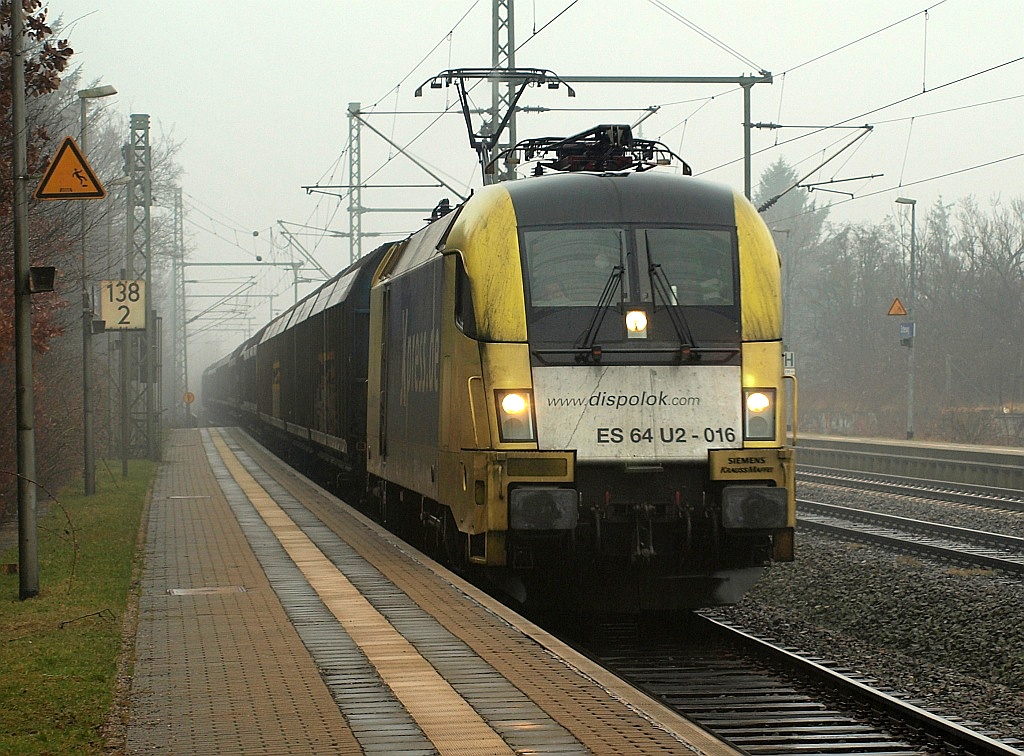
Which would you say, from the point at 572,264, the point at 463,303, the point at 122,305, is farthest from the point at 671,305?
the point at 122,305

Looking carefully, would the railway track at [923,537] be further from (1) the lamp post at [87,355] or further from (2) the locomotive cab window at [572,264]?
(1) the lamp post at [87,355]

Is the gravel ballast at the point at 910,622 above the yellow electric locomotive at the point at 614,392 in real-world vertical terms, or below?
below

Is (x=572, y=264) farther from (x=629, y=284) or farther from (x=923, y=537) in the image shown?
(x=923, y=537)

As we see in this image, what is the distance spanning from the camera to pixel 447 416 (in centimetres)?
1123

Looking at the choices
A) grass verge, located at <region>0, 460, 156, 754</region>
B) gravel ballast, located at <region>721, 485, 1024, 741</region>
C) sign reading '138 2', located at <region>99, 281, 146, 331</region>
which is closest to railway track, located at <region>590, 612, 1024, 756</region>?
gravel ballast, located at <region>721, 485, 1024, 741</region>

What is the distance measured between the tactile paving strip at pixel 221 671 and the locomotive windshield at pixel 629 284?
291 cm

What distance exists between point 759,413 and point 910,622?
90.2 inches

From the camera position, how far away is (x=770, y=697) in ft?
28.0

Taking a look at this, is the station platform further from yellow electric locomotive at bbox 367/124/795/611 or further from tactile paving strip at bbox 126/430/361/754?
yellow electric locomotive at bbox 367/124/795/611

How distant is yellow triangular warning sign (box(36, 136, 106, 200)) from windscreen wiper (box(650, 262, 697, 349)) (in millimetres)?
4740

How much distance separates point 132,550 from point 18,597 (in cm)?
293

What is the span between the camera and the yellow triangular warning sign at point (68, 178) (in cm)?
1205

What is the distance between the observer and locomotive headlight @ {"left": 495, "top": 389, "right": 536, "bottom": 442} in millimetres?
10188

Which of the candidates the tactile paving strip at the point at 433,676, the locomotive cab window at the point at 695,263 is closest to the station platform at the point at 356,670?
the tactile paving strip at the point at 433,676
